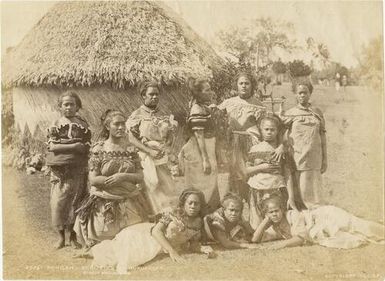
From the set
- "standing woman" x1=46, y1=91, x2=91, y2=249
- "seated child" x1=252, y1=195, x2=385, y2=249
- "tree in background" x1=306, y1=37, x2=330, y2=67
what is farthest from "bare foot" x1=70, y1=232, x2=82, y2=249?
"tree in background" x1=306, y1=37, x2=330, y2=67

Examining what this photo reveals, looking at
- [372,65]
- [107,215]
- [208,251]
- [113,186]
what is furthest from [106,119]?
[372,65]

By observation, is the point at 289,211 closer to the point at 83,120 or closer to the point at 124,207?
the point at 124,207

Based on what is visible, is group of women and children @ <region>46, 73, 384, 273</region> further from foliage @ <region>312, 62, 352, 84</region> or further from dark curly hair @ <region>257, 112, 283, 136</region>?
foliage @ <region>312, 62, 352, 84</region>

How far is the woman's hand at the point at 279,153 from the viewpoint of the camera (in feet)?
17.3

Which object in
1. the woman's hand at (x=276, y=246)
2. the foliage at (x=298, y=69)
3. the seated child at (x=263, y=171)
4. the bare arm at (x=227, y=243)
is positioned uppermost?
the foliage at (x=298, y=69)

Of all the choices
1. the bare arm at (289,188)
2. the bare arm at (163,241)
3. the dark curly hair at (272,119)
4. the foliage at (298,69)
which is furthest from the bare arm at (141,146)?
the foliage at (298,69)

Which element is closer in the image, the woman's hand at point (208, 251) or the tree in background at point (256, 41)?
the woman's hand at point (208, 251)

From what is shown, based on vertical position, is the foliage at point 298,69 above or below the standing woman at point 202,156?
above

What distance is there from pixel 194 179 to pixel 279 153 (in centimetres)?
73

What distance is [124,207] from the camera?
17.3ft

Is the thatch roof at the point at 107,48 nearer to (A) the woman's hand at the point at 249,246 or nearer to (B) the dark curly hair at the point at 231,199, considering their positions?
(B) the dark curly hair at the point at 231,199

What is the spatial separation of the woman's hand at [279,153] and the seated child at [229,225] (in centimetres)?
45

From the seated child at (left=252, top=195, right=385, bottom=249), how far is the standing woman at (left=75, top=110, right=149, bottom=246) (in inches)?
40.1

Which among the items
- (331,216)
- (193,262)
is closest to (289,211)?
(331,216)
